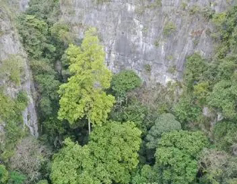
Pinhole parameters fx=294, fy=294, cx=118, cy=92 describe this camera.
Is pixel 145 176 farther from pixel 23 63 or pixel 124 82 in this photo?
pixel 23 63

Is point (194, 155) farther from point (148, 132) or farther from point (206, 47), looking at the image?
point (206, 47)

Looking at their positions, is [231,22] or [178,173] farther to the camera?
[231,22]

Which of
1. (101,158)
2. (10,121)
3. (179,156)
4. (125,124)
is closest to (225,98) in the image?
(179,156)

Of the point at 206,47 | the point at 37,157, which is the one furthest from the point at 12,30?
the point at 206,47

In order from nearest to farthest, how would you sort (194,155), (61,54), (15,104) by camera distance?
1. (194,155)
2. (15,104)
3. (61,54)

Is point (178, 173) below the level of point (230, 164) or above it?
below

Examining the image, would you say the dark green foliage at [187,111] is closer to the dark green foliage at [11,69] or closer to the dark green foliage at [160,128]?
the dark green foliage at [160,128]
